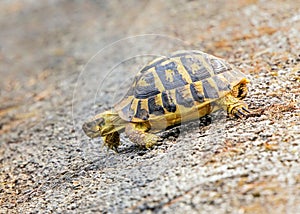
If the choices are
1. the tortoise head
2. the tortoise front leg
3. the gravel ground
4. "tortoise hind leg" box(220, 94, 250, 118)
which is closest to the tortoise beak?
the tortoise head

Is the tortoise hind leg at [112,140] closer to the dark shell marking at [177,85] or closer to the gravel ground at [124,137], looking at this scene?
the gravel ground at [124,137]

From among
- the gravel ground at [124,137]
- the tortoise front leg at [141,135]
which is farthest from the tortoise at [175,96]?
the gravel ground at [124,137]

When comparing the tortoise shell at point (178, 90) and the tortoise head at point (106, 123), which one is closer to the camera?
the tortoise shell at point (178, 90)

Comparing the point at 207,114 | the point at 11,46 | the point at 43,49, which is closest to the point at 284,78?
the point at 207,114

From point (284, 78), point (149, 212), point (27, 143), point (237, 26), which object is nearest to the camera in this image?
point (149, 212)

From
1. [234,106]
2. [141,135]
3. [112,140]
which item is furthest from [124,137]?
[234,106]

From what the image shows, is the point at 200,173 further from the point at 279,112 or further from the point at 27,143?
the point at 27,143
